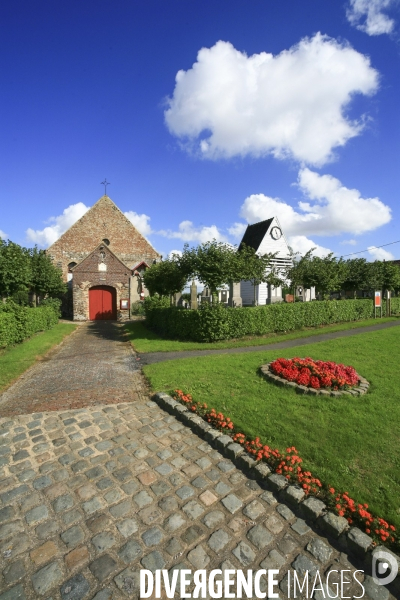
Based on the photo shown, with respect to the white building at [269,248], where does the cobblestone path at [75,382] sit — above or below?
below

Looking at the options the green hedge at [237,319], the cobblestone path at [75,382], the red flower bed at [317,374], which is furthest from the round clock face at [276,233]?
the red flower bed at [317,374]

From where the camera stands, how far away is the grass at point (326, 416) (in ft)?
12.1

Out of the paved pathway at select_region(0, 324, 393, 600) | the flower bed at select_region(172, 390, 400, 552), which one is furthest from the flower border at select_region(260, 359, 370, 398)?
the paved pathway at select_region(0, 324, 393, 600)

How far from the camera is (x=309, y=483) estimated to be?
11.7 ft

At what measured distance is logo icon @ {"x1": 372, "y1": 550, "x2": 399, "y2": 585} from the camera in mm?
2572

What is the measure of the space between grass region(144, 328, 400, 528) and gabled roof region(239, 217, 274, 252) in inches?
834

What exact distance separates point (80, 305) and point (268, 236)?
1929 centimetres

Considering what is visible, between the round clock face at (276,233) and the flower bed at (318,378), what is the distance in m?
23.4

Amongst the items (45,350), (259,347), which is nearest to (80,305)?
(45,350)

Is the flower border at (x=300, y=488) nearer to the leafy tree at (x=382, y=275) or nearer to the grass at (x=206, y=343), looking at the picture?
the grass at (x=206, y=343)

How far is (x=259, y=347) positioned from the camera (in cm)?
1230

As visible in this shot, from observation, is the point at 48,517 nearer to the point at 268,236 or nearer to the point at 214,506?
the point at 214,506

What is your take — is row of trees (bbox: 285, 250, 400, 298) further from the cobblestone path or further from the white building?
the cobblestone path

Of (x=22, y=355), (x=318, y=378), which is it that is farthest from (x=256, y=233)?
(x=318, y=378)
